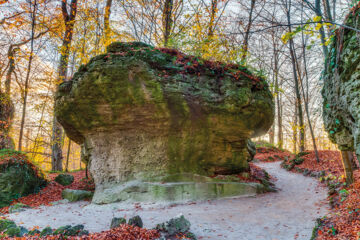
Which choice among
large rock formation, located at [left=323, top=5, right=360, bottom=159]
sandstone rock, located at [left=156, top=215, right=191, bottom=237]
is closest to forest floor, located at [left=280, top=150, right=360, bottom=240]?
large rock formation, located at [left=323, top=5, right=360, bottom=159]

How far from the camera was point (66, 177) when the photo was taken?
10.7 meters

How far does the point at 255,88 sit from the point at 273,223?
15.7 feet

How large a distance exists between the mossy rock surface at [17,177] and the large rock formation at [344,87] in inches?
426

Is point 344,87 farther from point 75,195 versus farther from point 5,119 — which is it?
point 5,119

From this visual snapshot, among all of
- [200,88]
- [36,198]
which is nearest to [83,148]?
[36,198]

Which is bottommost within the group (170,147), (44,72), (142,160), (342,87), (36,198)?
(36,198)

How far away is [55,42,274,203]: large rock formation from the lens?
6.74 metres

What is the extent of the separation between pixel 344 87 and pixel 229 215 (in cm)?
398

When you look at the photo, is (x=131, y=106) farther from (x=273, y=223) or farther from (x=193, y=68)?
(x=273, y=223)

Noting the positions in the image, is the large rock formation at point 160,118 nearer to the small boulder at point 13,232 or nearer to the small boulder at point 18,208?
the small boulder at point 18,208

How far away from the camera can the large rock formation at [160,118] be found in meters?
6.74

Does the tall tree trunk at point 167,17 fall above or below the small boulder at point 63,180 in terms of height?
above

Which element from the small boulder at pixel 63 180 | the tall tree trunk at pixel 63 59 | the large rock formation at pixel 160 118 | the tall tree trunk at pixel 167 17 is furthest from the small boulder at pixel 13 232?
the tall tree trunk at pixel 167 17

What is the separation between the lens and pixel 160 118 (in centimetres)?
713
